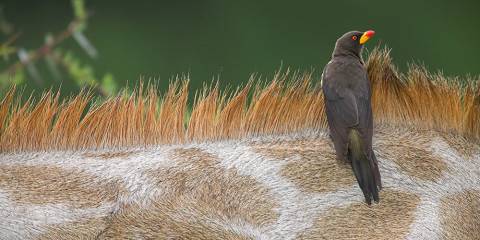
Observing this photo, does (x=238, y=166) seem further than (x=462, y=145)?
No

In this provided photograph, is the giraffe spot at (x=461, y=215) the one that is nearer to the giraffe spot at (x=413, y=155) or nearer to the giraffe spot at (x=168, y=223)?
the giraffe spot at (x=413, y=155)

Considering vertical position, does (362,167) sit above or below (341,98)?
below

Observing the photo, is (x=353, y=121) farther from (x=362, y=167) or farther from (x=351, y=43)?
(x=351, y=43)

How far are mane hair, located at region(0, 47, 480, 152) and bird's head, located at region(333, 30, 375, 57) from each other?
0.12ft

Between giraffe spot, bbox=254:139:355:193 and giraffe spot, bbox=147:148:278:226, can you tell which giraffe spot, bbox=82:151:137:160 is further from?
giraffe spot, bbox=254:139:355:193

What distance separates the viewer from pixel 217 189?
1.50 metres

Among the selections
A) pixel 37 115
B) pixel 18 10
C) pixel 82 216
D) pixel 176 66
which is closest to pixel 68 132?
pixel 37 115

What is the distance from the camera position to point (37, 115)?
1.56m

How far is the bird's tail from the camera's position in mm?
1496

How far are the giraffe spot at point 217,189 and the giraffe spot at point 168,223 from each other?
0.01 metres

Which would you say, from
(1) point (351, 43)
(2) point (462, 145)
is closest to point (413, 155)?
(2) point (462, 145)

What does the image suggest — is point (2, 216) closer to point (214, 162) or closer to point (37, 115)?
point (37, 115)

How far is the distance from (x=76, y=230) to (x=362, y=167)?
0.48 metres

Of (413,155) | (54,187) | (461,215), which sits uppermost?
(54,187)
